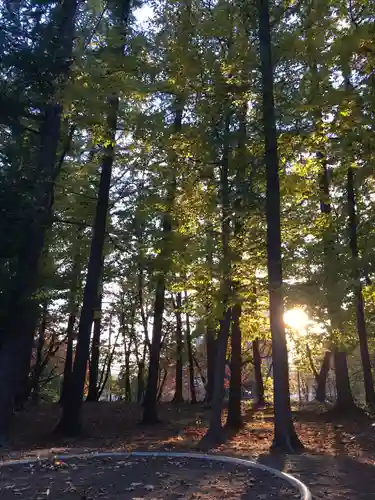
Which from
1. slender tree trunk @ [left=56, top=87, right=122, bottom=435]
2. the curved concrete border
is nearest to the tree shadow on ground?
the curved concrete border

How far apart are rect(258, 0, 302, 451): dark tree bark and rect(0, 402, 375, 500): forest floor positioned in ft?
1.87

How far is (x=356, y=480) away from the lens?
568 cm

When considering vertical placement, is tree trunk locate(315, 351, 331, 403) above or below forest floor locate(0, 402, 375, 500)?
above

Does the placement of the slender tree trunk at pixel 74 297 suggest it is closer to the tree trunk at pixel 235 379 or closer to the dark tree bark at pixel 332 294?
the tree trunk at pixel 235 379

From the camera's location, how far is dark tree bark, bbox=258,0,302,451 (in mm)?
8312

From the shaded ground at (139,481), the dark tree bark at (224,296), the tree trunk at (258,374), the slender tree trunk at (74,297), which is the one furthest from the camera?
the tree trunk at (258,374)

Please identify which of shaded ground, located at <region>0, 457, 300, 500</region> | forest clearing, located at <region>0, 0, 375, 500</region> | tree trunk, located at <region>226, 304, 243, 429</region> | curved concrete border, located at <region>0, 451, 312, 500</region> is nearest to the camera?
shaded ground, located at <region>0, 457, 300, 500</region>

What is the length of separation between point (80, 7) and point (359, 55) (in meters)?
8.44

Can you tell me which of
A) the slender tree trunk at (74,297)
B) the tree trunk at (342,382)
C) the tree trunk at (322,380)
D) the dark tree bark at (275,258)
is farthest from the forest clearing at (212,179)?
the tree trunk at (322,380)

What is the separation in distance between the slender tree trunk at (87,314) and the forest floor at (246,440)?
56 cm

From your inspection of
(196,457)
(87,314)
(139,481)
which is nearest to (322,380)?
(87,314)

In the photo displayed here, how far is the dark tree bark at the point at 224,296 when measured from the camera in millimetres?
9734

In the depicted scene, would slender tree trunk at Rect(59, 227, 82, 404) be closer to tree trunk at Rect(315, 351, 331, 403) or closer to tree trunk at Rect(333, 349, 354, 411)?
tree trunk at Rect(333, 349, 354, 411)

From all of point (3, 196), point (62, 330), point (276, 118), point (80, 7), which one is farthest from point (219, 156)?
point (62, 330)
